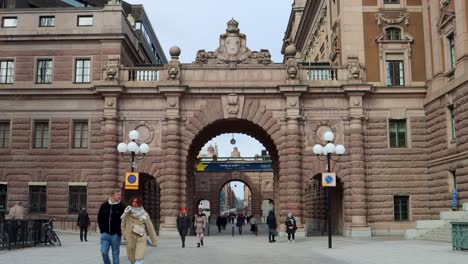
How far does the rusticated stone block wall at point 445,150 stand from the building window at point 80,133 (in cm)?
2174

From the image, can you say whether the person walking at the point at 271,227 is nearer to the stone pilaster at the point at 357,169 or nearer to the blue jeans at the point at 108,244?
the stone pilaster at the point at 357,169

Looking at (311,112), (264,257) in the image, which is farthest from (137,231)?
(311,112)

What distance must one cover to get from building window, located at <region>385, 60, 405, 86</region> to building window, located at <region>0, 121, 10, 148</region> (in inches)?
976

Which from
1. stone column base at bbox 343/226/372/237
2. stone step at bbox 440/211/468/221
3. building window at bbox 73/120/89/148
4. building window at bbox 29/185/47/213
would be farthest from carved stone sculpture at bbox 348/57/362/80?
building window at bbox 29/185/47/213

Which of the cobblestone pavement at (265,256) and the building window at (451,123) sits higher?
the building window at (451,123)

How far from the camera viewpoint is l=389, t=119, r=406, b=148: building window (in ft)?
118

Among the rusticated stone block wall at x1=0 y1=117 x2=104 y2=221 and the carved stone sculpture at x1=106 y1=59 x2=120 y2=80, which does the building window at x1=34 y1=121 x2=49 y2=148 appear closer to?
the rusticated stone block wall at x1=0 y1=117 x2=104 y2=221

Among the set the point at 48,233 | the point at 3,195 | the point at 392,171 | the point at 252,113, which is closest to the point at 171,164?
the point at 252,113

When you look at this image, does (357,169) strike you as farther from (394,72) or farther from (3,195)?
(3,195)

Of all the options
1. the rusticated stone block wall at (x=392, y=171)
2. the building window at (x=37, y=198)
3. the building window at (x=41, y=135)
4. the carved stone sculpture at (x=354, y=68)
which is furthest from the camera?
the building window at (x=41, y=135)

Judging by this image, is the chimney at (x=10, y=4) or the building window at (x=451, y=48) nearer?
the building window at (x=451, y=48)

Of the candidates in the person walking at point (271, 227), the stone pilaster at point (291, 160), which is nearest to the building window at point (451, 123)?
the stone pilaster at point (291, 160)

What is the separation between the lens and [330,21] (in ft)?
139

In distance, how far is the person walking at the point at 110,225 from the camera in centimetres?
1345
